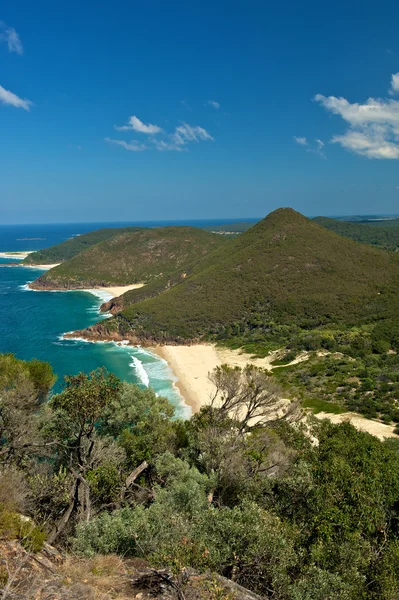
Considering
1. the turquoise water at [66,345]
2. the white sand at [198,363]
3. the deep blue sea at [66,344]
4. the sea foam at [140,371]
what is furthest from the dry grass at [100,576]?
the sea foam at [140,371]

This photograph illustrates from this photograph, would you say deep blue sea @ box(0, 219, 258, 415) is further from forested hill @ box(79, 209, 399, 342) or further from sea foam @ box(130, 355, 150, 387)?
forested hill @ box(79, 209, 399, 342)

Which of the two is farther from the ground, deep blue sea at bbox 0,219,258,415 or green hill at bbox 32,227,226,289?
green hill at bbox 32,227,226,289

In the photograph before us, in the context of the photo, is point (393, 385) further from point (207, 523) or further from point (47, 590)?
point (47, 590)

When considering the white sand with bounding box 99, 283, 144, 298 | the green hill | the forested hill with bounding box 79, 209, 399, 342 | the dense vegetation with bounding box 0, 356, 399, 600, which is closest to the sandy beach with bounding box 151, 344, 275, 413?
the forested hill with bounding box 79, 209, 399, 342

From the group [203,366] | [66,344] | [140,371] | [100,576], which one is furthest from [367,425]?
[66,344]

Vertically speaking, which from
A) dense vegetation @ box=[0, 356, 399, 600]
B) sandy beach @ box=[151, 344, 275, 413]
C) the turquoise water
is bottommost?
sandy beach @ box=[151, 344, 275, 413]
